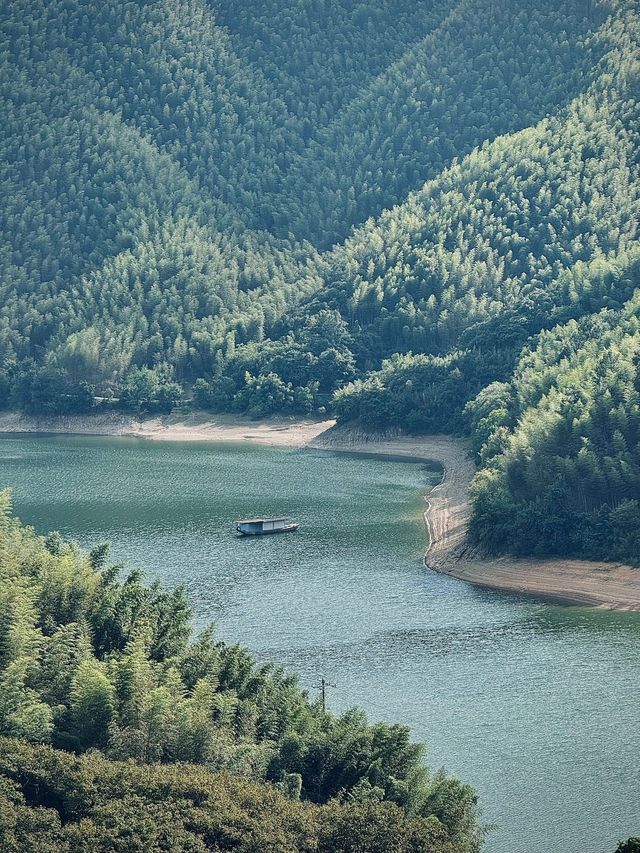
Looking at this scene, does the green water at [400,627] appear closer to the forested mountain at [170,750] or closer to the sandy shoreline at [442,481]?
the sandy shoreline at [442,481]

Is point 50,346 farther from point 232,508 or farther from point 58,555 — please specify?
point 58,555

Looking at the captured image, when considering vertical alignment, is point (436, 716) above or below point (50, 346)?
below

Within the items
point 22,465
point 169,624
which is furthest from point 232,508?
point 169,624

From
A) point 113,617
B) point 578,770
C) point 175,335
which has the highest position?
point 175,335

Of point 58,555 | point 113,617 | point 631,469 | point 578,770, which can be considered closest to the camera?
point 578,770

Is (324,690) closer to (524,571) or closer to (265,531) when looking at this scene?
(524,571)

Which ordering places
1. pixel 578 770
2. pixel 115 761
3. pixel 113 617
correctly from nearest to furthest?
pixel 115 761, pixel 578 770, pixel 113 617

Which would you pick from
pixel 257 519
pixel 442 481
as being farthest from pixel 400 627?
pixel 442 481
